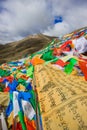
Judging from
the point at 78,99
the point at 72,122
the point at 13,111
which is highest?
the point at 78,99

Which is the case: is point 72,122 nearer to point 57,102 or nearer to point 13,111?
point 57,102

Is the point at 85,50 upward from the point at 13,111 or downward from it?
upward

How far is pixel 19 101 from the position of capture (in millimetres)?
3711

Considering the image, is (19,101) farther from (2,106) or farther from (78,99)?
(78,99)

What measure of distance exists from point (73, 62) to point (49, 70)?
2.95 feet

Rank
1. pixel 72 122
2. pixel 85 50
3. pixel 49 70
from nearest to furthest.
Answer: pixel 72 122
pixel 49 70
pixel 85 50

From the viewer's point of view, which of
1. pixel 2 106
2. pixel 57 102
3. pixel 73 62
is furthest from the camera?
pixel 73 62

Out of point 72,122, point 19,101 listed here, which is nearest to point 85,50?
point 19,101

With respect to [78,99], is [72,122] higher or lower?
lower

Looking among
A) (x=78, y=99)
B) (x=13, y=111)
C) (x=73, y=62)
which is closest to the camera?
(x=78, y=99)

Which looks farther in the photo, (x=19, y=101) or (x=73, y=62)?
(x=73, y=62)

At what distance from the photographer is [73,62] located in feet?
16.3

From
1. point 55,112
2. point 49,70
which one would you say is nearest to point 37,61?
point 49,70

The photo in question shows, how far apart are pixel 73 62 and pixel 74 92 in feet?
7.99
